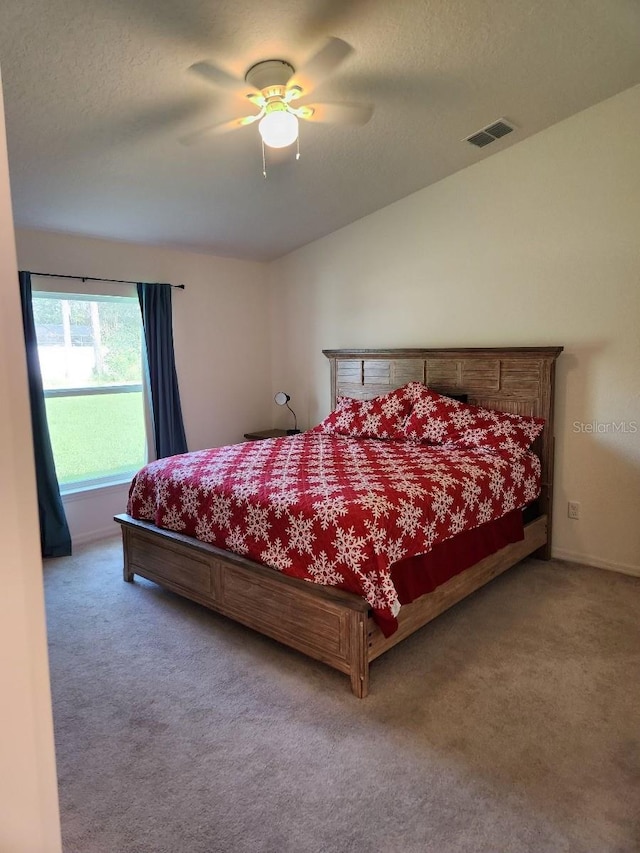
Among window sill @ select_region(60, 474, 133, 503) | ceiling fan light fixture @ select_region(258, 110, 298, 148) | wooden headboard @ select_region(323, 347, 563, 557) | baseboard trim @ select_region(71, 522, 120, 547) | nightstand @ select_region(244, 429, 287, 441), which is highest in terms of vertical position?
ceiling fan light fixture @ select_region(258, 110, 298, 148)

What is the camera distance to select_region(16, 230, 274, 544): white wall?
4.05 meters

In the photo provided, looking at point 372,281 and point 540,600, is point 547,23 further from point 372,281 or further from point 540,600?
point 540,600

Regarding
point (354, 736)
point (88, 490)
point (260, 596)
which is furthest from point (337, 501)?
point (88, 490)

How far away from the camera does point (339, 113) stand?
9.07 feet

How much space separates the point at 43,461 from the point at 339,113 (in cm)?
289

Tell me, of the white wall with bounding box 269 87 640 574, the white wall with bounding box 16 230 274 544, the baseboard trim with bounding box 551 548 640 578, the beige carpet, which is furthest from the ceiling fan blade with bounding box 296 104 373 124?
the baseboard trim with bounding box 551 548 640 578

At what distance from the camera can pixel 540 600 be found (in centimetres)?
311

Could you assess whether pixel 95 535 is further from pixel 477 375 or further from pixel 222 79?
pixel 222 79

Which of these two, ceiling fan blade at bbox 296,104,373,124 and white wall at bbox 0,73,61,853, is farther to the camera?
ceiling fan blade at bbox 296,104,373,124

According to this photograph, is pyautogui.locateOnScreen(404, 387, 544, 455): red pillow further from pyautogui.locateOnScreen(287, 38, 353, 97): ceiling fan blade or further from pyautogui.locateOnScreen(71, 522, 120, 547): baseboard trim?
pyautogui.locateOnScreen(71, 522, 120, 547): baseboard trim

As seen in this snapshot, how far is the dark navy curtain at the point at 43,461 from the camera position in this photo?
367 centimetres

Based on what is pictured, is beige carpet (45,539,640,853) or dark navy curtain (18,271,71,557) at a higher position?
dark navy curtain (18,271,71,557)

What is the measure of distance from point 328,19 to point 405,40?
0.40m

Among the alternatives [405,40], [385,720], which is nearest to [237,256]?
[405,40]
